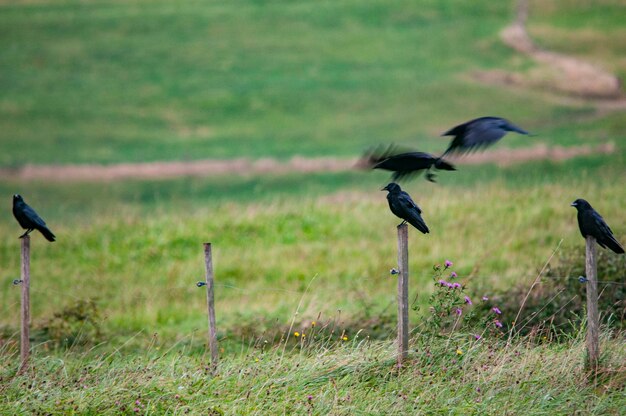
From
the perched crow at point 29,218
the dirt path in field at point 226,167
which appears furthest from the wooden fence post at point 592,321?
the dirt path in field at point 226,167

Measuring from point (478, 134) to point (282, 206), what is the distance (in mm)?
12196

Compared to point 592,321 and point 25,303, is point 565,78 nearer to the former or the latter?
point 592,321

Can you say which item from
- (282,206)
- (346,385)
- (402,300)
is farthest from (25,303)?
(282,206)

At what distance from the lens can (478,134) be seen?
286 inches

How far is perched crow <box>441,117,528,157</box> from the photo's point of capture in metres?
7.12

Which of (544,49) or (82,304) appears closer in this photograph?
(82,304)

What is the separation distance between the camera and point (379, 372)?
8055 millimetres

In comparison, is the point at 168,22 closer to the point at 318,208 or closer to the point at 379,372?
the point at 318,208

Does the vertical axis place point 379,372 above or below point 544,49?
below

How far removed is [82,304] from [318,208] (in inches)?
273

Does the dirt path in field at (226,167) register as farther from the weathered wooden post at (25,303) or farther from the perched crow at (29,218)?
the weathered wooden post at (25,303)

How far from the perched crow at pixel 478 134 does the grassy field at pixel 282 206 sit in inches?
77.3

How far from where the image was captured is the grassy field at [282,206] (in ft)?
26.0

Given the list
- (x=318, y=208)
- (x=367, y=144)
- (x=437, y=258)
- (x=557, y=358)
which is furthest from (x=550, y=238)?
(x=367, y=144)
